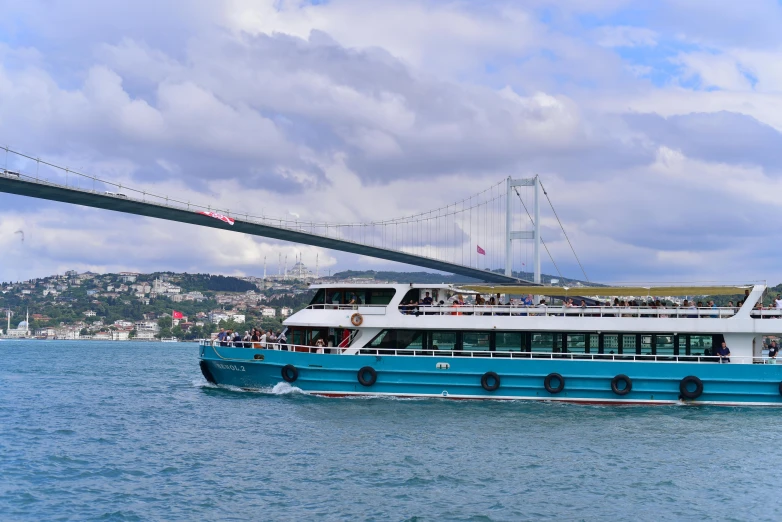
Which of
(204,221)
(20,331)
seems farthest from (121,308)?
(204,221)

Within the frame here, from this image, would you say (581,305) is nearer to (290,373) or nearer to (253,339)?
(290,373)

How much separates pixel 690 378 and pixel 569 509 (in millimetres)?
11478

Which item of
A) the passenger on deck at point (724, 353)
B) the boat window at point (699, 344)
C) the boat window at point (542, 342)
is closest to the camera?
the passenger on deck at point (724, 353)

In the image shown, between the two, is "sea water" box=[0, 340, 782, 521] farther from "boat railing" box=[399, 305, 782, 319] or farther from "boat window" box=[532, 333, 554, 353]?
"boat railing" box=[399, 305, 782, 319]

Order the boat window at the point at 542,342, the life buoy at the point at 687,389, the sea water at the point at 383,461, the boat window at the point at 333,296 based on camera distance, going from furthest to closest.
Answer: the boat window at the point at 333,296
the boat window at the point at 542,342
the life buoy at the point at 687,389
the sea water at the point at 383,461

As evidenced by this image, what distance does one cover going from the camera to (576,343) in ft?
80.4

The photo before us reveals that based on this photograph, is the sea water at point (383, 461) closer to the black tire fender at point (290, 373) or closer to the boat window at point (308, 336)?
the black tire fender at point (290, 373)

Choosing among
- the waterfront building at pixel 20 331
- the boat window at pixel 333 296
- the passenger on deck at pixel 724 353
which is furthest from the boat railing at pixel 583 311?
the waterfront building at pixel 20 331

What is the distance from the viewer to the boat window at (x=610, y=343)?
80.1 feet

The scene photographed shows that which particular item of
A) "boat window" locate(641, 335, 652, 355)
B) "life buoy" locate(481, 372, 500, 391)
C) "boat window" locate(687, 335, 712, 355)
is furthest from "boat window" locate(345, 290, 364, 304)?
"boat window" locate(687, 335, 712, 355)

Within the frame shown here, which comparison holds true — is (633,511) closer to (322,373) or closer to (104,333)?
(322,373)

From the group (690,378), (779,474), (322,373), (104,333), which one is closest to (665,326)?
(690,378)

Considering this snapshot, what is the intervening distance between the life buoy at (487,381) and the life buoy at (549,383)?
1.33 meters

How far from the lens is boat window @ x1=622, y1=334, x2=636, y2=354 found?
2423cm
